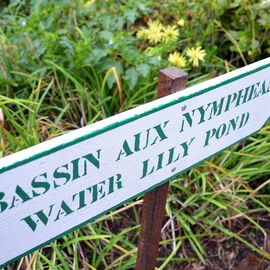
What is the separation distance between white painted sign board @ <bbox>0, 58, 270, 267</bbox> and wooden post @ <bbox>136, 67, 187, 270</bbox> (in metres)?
0.06

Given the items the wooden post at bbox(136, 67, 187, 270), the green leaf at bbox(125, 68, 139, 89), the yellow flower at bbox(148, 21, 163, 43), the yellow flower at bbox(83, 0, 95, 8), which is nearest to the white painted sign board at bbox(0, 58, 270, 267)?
the wooden post at bbox(136, 67, 187, 270)

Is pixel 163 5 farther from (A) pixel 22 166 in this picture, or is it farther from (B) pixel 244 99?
(A) pixel 22 166

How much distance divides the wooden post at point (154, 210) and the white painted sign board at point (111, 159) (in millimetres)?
56

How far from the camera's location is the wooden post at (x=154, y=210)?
92 centimetres

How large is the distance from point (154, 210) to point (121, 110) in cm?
80

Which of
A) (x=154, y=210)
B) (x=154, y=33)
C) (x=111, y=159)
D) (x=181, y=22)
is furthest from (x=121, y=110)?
(x=111, y=159)

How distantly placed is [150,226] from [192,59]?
994 millimetres

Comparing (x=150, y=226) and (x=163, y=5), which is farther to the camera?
(x=163, y=5)

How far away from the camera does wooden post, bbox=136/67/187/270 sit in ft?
3.01

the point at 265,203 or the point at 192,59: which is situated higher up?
the point at 192,59

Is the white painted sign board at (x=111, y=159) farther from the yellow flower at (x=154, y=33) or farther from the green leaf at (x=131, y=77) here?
the yellow flower at (x=154, y=33)

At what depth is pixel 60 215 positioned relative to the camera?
0.80 metres

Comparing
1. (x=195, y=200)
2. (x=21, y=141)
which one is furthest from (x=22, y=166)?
(x=195, y=200)

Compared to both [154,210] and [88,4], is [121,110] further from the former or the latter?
[154,210]
